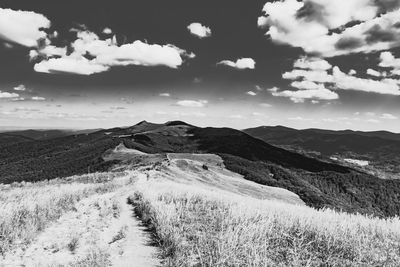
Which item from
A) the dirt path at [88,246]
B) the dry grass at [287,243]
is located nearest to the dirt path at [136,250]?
the dirt path at [88,246]

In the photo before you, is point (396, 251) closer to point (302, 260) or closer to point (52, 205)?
point (302, 260)

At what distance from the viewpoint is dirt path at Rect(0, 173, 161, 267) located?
8688 mm

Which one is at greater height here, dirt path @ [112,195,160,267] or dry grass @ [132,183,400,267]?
dry grass @ [132,183,400,267]

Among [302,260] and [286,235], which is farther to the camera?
[286,235]

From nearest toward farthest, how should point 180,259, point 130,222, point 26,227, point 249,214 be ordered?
1. point 180,259
2. point 26,227
3. point 249,214
4. point 130,222

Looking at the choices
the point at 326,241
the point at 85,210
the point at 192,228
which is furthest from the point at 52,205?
the point at 326,241

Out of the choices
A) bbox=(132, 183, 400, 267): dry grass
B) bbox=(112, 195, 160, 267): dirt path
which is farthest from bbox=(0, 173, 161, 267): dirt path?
bbox=(132, 183, 400, 267): dry grass

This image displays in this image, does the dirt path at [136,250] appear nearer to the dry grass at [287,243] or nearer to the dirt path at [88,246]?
the dirt path at [88,246]

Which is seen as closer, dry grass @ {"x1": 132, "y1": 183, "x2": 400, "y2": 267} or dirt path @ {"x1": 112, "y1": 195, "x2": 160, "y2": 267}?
dry grass @ {"x1": 132, "y1": 183, "x2": 400, "y2": 267}

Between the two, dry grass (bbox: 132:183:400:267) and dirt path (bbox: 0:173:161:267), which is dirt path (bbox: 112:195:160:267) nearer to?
dirt path (bbox: 0:173:161:267)

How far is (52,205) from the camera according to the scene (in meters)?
16.5

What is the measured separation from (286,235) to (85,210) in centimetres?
1333

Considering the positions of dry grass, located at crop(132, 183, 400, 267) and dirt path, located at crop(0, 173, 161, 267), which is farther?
dirt path, located at crop(0, 173, 161, 267)

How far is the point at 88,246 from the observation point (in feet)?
35.1
